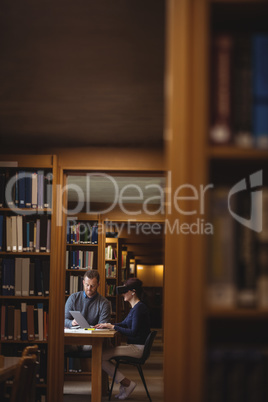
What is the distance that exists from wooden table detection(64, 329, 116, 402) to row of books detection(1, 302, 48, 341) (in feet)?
3.47

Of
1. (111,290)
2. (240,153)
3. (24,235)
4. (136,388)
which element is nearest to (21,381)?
(24,235)

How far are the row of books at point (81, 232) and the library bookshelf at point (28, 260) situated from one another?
3442 mm

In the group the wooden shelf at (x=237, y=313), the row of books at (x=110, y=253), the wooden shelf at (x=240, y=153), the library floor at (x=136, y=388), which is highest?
the wooden shelf at (x=240, y=153)

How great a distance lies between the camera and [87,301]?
6.95m

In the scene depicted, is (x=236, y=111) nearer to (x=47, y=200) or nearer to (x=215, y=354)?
(x=215, y=354)

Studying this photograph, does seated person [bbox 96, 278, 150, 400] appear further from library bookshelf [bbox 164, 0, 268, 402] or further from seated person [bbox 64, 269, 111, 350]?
library bookshelf [bbox 164, 0, 268, 402]

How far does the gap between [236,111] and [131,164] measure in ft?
12.9

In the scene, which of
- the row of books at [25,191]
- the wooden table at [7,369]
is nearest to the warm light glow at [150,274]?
the row of books at [25,191]

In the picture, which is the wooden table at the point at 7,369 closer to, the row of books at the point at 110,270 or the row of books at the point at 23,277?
the row of books at the point at 23,277

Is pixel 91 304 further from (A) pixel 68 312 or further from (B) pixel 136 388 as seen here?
(B) pixel 136 388

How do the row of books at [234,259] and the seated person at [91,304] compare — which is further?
the seated person at [91,304]

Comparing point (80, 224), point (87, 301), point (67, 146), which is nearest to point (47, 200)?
point (67, 146)

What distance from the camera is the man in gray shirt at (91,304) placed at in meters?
6.87

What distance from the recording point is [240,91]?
1477 millimetres
